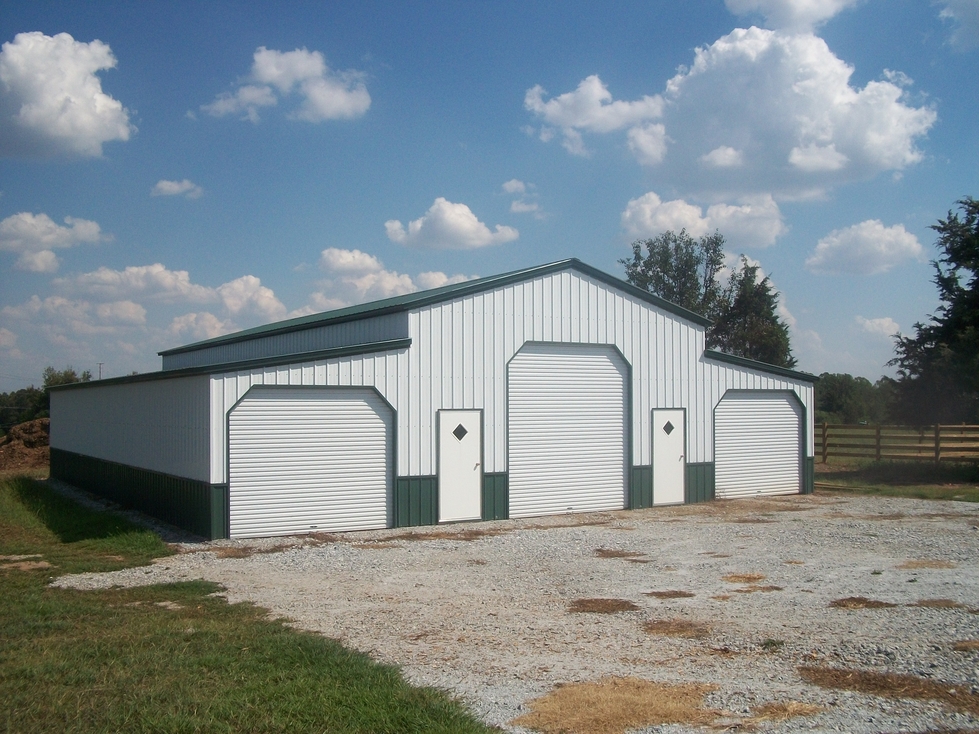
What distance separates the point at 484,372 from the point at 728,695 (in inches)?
444

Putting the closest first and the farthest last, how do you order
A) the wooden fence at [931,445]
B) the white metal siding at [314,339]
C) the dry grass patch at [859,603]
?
the dry grass patch at [859,603], the white metal siding at [314,339], the wooden fence at [931,445]

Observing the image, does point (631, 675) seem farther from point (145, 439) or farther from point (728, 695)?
point (145, 439)

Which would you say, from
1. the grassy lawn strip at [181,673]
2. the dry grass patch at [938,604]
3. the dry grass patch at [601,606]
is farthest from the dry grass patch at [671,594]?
the grassy lawn strip at [181,673]

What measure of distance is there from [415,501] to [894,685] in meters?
10.6

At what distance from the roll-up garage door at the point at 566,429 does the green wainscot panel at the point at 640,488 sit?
201 millimetres

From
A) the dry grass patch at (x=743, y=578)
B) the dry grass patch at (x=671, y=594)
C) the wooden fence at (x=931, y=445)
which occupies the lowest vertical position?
the dry grass patch at (x=743, y=578)

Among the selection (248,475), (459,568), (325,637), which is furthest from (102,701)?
(248,475)

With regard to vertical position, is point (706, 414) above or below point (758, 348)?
below

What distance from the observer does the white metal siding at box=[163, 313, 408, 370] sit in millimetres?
17078

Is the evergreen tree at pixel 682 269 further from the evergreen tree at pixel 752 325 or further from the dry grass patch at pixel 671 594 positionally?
the dry grass patch at pixel 671 594

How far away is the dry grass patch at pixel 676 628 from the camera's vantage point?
8.04 metres

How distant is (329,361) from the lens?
15086 mm

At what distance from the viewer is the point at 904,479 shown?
25.9 metres

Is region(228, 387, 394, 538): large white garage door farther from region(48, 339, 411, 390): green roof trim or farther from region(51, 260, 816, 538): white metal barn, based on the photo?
region(48, 339, 411, 390): green roof trim
